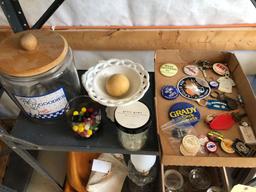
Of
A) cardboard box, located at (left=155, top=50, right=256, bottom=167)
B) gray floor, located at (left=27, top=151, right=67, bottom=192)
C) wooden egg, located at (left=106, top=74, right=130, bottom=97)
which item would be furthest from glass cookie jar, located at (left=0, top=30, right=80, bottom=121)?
gray floor, located at (left=27, top=151, right=67, bottom=192)

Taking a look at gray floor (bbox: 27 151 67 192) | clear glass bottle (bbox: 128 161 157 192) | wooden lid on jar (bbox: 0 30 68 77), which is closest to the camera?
wooden lid on jar (bbox: 0 30 68 77)

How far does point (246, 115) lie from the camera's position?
0.70 metres

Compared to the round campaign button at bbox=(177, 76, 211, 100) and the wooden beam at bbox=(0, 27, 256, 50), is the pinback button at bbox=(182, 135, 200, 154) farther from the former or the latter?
the wooden beam at bbox=(0, 27, 256, 50)

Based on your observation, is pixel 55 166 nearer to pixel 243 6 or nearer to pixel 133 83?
pixel 133 83

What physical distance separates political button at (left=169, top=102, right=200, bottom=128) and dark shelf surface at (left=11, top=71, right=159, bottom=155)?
0.06 m

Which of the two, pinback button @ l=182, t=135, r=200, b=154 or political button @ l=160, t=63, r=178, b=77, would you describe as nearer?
pinback button @ l=182, t=135, r=200, b=154

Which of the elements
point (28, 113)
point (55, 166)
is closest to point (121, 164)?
point (55, 166)

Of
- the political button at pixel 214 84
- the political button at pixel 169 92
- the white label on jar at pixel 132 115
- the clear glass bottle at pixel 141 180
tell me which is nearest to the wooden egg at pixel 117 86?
the white label on jar at pixel 132 115

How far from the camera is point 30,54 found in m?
0.61

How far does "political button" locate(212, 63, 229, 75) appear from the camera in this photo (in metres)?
0.78

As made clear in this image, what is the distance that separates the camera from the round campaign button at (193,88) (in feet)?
2.42

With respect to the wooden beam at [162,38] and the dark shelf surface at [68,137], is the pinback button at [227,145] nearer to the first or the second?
the dark shelf surface at [68,137]

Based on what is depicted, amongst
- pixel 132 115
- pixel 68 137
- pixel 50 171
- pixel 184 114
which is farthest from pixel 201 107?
pixel 50 171

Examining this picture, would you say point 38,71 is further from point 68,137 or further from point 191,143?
point 191,143
